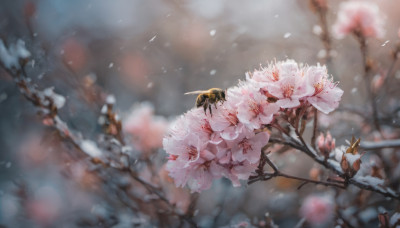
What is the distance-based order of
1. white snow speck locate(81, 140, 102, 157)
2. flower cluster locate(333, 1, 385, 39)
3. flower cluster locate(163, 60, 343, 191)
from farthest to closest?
flower cluster locate(333, 1, 385, 39)
white snow speck locate(81, 140, 102, 157)
flower cluster locate(163, 60, 343, 191)

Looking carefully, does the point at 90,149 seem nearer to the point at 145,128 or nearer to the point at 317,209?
the point at 145,128

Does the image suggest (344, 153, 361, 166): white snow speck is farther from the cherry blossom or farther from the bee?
the bee

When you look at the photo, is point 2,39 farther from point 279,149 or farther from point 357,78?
point 357,78

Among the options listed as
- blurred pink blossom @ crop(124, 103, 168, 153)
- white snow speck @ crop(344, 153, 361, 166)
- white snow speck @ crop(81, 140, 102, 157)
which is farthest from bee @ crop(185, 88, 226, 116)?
blurred pink blossom @ crop(124, 103, 168, 153)

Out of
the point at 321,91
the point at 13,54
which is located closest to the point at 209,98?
the point at 321,91

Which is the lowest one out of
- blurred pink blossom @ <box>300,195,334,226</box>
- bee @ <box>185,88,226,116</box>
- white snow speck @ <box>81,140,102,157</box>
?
bee @ <box>185,88,226,116</box>

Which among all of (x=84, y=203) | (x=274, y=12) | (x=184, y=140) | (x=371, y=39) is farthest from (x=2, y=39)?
(x=371, y=39)
